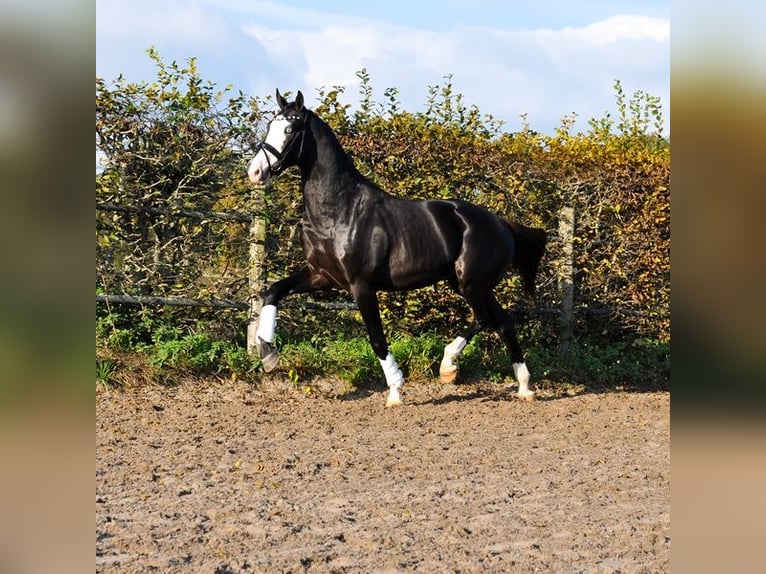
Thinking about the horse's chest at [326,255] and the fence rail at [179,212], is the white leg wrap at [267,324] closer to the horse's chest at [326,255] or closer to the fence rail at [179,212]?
the horse's chest at [326,255]

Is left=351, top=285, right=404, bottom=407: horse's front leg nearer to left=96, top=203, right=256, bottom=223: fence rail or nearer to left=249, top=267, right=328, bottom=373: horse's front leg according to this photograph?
left=249, top=267, right=328, bottom=373: horse's front leg

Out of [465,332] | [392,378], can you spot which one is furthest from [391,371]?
[465,332]

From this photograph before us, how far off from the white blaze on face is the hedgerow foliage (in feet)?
4.49

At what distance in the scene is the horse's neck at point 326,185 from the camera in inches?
263

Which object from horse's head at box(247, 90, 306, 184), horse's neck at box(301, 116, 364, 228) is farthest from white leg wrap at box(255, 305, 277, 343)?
horse's head at box(247, 90, 306, 184)

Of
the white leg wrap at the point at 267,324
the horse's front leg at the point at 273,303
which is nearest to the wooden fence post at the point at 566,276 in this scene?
the horse's front leg at the point at 273,303

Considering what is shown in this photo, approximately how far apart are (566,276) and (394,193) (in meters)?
2.14

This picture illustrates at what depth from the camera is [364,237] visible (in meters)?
6.72

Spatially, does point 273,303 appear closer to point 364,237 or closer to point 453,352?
point 364,237

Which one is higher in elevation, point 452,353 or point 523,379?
point 452,353
